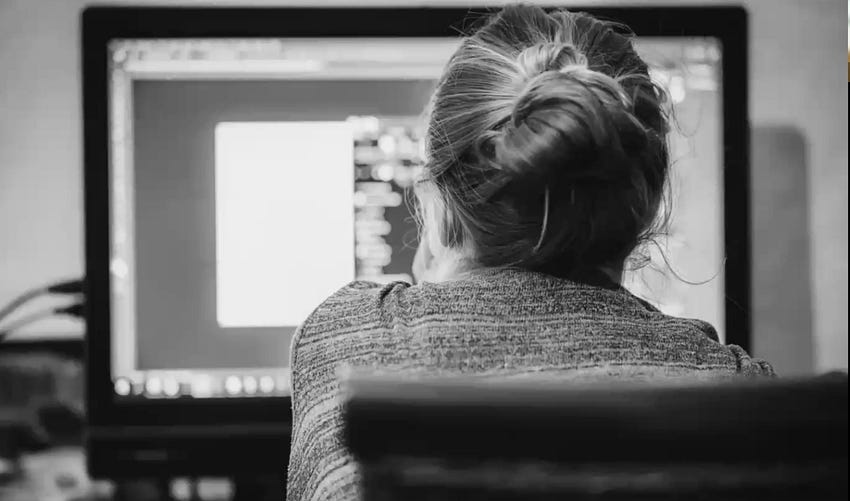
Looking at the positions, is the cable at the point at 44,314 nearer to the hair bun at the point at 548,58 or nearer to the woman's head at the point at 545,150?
the woman's head at the point at 545,150

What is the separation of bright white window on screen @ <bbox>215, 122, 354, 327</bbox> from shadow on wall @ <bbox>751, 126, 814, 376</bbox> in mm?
552

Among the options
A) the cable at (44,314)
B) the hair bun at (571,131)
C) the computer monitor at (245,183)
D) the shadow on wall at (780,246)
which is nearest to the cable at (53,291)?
the cable at (44,314)

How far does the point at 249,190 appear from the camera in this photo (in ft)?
2.68

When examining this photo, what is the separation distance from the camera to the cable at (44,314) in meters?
0.89

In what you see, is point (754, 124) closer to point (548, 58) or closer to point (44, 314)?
point (548, 58)

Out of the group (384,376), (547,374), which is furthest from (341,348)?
(384,376)

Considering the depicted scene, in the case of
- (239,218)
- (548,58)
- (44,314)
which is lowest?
(44,314)

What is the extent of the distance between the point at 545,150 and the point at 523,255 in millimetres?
94

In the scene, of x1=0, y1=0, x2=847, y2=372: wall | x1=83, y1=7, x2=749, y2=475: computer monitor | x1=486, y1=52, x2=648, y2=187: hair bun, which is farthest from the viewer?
x1=0, y1=0, x2=847, y2=372: wall

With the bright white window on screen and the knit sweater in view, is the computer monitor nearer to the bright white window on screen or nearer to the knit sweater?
the bright white window on screen

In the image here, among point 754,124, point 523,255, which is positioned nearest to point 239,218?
point 523,255

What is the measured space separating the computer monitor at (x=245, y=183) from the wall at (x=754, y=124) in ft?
0.61

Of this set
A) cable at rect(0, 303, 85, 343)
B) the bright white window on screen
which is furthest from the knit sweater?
cable at rect(0, 303, 85, 343)

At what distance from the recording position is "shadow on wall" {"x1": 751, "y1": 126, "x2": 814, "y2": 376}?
Result: 1.00 metres
